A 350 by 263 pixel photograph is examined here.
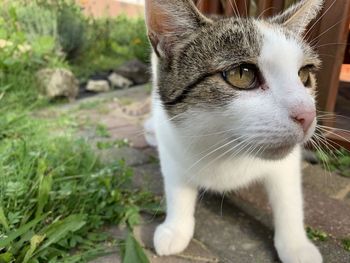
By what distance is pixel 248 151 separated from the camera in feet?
4.19

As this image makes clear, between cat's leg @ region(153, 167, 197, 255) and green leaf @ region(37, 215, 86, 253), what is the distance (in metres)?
0.34

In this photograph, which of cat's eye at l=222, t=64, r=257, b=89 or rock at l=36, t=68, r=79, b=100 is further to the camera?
rock at l=36, t=68, r=79, b=100

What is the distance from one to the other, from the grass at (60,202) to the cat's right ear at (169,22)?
2.41 feet

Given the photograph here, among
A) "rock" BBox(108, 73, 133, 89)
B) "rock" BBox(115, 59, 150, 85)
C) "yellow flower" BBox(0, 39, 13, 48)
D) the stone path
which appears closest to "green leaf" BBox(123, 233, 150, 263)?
the stone path

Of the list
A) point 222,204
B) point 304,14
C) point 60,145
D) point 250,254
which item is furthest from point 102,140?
point 304,14

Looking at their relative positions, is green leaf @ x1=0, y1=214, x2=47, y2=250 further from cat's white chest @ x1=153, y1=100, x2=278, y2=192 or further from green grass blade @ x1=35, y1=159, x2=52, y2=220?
cat's white chest @ x1=153, y1=100, x2=278, y2=192

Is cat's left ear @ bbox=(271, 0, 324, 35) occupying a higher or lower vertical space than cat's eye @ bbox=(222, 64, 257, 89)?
higher

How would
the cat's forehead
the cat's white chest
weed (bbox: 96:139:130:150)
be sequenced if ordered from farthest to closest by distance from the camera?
weed (bbox: 96:139:130:150), the cat's white chest, the cat's forehead

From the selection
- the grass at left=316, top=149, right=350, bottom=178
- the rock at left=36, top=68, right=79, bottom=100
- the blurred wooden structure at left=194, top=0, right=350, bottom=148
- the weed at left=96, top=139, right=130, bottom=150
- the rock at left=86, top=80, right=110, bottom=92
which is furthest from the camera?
the rock at left=86, top=80, right=110, bottom=92

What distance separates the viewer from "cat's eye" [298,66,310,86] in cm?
140

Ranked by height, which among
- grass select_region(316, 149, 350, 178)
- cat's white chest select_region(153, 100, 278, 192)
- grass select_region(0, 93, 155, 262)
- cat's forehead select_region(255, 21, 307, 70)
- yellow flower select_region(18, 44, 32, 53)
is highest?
cat's forehead select_region(255, 21, 307, 70)

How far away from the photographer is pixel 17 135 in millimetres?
2455

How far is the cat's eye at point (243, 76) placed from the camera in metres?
1.24

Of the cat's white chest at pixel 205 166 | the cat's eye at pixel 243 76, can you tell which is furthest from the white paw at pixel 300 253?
the cat's eye at pixel 243 76
